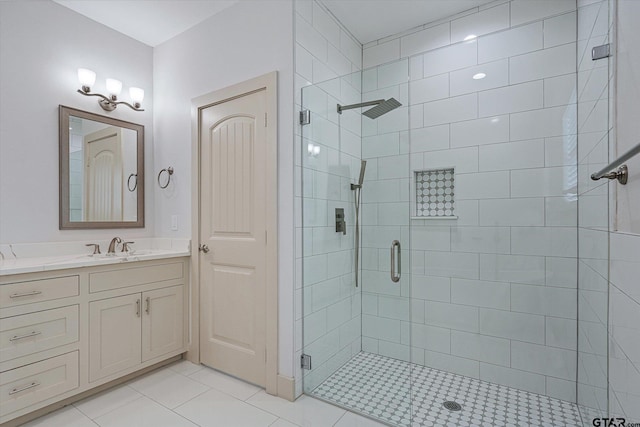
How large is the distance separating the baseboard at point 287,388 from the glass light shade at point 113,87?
2.61 metres

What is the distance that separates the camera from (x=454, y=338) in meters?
2.35

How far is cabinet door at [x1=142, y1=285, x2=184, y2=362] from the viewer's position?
233cm

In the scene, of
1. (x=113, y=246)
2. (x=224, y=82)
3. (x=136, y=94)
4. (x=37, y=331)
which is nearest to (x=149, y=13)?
(x=136, y=94)

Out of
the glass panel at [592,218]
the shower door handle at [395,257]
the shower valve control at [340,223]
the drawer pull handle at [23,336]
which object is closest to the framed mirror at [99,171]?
the drawer pull handle at [23,336]

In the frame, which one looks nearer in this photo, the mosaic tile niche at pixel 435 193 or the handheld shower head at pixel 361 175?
the handheld shower head at pixel 361 175

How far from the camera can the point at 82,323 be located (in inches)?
77.8

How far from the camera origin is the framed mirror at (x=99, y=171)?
2.39 metres

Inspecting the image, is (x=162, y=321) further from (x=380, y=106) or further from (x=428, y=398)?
(x=380, y=106)

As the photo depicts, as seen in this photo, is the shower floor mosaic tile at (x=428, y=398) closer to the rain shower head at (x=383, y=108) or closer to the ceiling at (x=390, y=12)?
A: the rain shower head at (x=383, y=108)

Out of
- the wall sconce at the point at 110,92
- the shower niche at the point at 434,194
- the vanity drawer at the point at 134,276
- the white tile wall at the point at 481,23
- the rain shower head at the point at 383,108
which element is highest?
the white tile wall at the point at 481,23

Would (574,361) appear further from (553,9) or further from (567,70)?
(553,9)

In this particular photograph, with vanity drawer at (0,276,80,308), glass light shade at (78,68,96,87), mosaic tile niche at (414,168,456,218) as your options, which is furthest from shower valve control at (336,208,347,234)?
glass light shade at (78,68,96,87)

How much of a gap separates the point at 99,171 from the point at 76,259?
32.3 inches

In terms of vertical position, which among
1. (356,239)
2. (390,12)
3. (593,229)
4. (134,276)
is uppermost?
(390,12)
